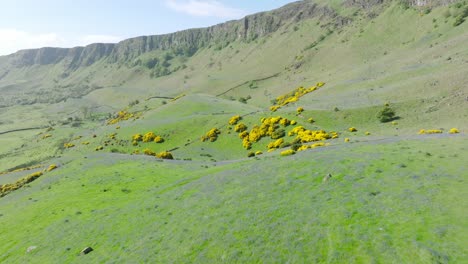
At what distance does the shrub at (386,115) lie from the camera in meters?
65.9

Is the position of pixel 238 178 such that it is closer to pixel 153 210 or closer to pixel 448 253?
pixel 153 210

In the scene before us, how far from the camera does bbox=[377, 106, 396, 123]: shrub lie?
216 feet

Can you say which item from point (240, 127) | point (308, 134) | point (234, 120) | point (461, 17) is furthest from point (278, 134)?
point (461, 17)

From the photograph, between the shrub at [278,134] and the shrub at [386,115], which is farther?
the shrub at [278,134]

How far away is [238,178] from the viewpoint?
122ft

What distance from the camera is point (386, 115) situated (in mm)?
66188

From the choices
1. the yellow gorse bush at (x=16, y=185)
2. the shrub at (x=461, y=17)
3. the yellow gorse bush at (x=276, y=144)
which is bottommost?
the yellow gorse bush at (x=16, y=185)

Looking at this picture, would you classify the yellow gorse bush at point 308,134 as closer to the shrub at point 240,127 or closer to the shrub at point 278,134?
the shrub at point 278,134

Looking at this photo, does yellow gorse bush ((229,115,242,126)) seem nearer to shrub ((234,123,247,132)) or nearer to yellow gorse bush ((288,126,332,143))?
shrub ((234,123,247,132))

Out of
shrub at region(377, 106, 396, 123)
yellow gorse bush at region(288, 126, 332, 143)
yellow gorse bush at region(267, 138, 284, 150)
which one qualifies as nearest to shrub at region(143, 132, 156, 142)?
yellow gorse bush at region(267, 138, 284, 150)

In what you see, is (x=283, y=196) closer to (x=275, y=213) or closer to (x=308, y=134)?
(x=275, y=213)

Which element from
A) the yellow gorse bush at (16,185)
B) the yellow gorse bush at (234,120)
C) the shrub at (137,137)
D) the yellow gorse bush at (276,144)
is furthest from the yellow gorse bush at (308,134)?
the yellow gorse bush at (16,185)

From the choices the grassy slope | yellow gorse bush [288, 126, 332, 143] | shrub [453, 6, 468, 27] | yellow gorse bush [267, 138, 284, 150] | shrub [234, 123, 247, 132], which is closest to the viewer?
the grassy slope

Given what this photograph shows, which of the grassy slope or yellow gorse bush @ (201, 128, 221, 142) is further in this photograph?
yellow gorse bush @ (201, 128, 221, 142)
